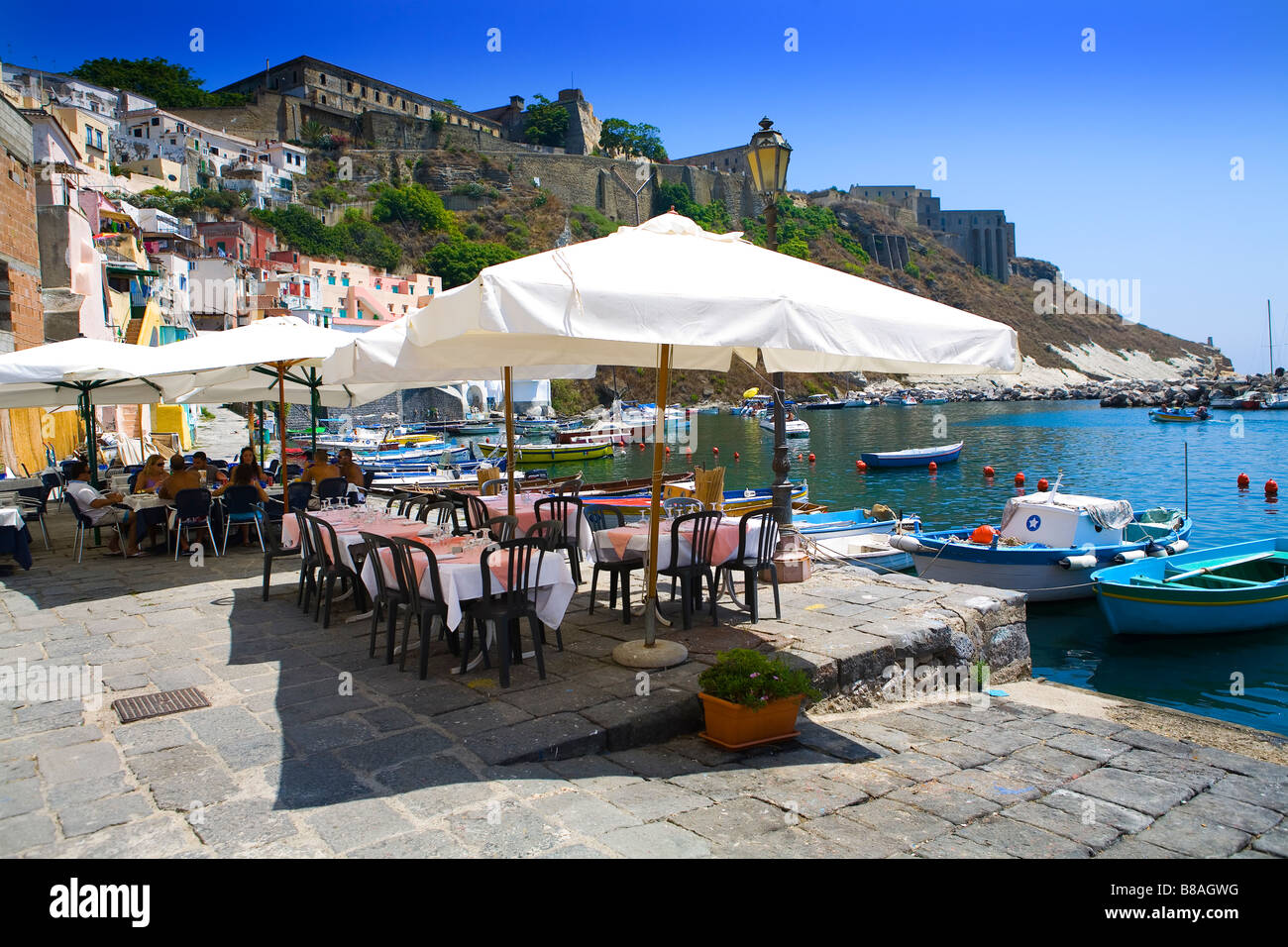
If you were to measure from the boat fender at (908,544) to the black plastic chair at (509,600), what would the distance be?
832 cm

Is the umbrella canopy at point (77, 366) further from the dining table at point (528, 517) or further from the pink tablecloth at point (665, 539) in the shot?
the pink tablecloth at point (665, 539)

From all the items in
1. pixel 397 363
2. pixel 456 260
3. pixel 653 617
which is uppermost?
pixel 456 260

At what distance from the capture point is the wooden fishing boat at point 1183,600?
9.30m

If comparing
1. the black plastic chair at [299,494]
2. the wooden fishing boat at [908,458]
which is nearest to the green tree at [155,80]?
the wooden fishing boat at [908,458]

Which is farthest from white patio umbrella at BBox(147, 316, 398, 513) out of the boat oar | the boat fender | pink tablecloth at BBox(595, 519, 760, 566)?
the boat oar

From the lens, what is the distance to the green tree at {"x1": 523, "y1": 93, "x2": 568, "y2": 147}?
94.9 metres

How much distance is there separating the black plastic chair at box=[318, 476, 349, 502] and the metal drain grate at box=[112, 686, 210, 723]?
15.4ft

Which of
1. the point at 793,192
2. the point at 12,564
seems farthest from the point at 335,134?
the point at 12,564

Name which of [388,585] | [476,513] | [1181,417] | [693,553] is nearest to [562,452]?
[476,513]

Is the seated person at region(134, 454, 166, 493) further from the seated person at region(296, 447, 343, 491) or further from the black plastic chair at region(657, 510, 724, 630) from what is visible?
the black plastic chair at region(657, 510, 724, 630)

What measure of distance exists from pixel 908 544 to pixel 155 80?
304ft

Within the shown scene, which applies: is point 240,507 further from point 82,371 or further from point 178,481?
point 82,371

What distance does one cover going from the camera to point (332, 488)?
907 cm

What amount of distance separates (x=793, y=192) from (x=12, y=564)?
394 ft
